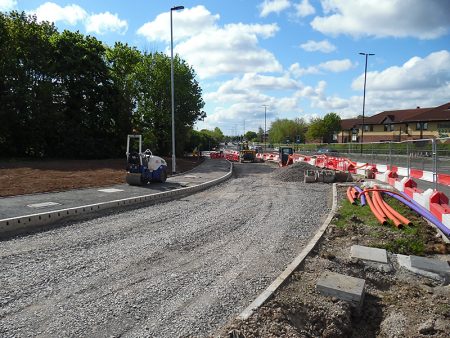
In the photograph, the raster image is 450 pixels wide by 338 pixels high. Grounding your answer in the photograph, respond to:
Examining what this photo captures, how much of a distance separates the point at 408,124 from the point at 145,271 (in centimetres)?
7317

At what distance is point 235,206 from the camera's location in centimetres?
1270

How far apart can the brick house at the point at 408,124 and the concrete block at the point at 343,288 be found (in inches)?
2375

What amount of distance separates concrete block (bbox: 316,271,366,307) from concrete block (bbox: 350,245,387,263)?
1.44 meters

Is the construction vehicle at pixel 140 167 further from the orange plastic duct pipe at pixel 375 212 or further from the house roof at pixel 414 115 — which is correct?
the house roof at pixel 414 115

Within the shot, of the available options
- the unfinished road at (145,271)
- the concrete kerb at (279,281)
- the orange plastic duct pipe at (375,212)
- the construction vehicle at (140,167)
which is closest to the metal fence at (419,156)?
the orange plastic duct pipe at (375,212)

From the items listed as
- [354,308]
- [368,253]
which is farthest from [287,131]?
[354,308]

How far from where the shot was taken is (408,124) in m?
69.5

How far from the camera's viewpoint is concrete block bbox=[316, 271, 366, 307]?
16.5 ft

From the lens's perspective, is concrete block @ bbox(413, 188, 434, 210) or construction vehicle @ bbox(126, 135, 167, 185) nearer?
concrete block @ bbox(413, 188, 434, 210)

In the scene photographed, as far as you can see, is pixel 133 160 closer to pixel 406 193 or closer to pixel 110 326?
pixel 406 193

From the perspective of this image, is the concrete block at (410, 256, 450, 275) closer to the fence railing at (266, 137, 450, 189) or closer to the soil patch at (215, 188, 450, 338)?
the soil patch at (215, 188, 450, 338)

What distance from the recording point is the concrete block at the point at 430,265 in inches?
245

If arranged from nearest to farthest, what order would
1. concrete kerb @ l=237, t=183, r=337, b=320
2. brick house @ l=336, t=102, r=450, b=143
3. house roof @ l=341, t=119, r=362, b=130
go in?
concrete kerb @ l=237, t=183, r=337, b=320, brick house @ l=336, t=102, r=450, b=143, house roof @ l=341, t=119, r=362, b=130

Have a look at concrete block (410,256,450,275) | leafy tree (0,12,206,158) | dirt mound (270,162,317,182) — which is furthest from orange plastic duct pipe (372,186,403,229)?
leafy tree (0,12,206,158)
